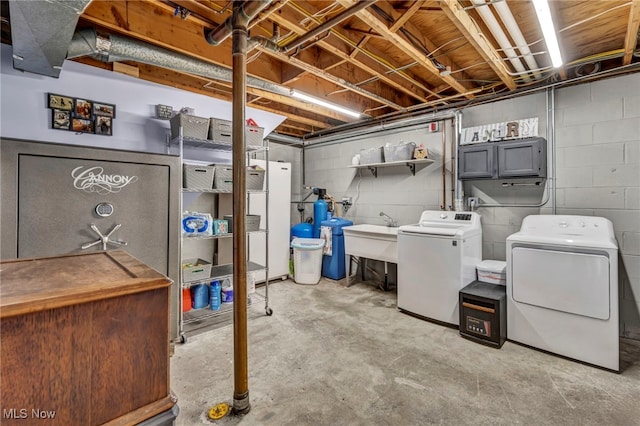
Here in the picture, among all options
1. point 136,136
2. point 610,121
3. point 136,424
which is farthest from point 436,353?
point 136,136

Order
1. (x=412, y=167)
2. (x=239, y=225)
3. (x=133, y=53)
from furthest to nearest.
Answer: (x=412, y=167), (x=133, y=53), (x=239, y=225)

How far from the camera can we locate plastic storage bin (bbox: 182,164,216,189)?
297 cm

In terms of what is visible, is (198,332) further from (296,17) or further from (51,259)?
(296,17)

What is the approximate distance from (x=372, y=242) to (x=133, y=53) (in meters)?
3.26

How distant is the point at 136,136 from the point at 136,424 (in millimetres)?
2992

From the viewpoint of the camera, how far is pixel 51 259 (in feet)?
3.52

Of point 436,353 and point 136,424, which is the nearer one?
point 136,424

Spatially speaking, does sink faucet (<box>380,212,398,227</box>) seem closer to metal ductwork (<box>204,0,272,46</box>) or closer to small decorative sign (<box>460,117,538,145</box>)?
small decorative sign (<box>460,117,538,145</box>)

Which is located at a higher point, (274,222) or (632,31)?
(632,31)

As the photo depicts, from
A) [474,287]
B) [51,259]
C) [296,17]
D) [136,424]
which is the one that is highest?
[296,17]

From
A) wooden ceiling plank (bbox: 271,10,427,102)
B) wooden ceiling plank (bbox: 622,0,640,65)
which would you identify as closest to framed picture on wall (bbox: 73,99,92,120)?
wooden ceiling plank (bbox: 271,10,427,102)

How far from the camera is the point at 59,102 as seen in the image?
8.57 ft

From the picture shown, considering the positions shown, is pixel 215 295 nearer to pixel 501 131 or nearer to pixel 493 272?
pixel 493 272

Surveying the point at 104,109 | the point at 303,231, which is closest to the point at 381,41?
the point at 104,109
